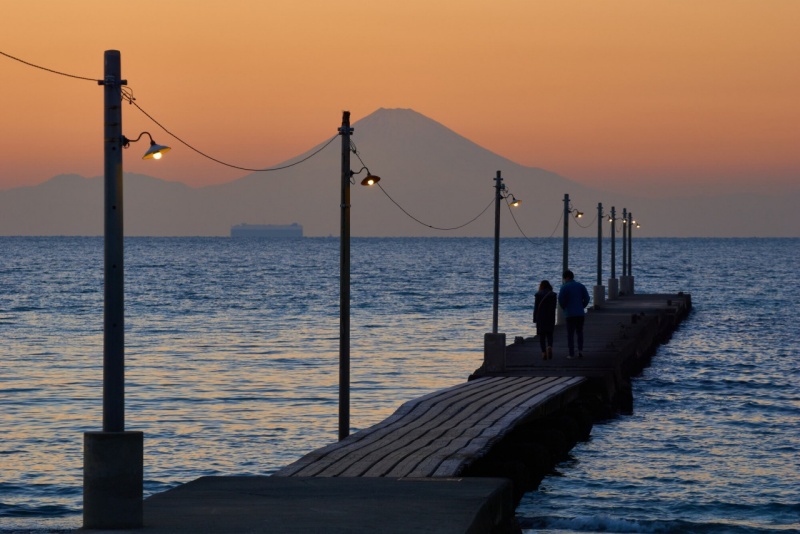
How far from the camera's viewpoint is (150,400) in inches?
1197

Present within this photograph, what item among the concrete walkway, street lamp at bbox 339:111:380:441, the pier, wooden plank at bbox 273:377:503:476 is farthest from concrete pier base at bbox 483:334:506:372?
the concrete walkway

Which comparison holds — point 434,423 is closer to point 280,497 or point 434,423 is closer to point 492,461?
point 492,461

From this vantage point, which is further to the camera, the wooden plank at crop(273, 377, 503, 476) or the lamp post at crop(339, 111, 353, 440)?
the lamp post at crop(339, 111, 353, 440)

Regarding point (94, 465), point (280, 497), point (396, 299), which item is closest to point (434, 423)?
point (280, 497)

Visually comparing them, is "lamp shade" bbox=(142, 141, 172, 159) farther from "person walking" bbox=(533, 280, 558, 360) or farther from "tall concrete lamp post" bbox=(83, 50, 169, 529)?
"person walking" bbox=(533, 280, 558, 360)

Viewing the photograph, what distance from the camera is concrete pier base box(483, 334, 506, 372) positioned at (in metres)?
28.2

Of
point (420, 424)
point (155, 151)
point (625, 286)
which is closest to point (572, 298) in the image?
point (420, 424)

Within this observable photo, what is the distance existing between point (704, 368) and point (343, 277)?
23.6 meters

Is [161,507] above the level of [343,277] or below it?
below

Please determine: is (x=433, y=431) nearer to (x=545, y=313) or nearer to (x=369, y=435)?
(x=369, y=435)

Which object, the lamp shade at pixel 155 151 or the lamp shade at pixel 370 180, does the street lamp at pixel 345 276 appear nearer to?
the lamp shade at pixel 370 180

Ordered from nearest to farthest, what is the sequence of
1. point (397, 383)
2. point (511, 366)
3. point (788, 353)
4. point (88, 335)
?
point (511, 366), point (397, 383), point (788, 353), point (88, 335)

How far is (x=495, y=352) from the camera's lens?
28406 millimetres

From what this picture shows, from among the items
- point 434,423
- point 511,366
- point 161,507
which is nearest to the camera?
point 161,507
